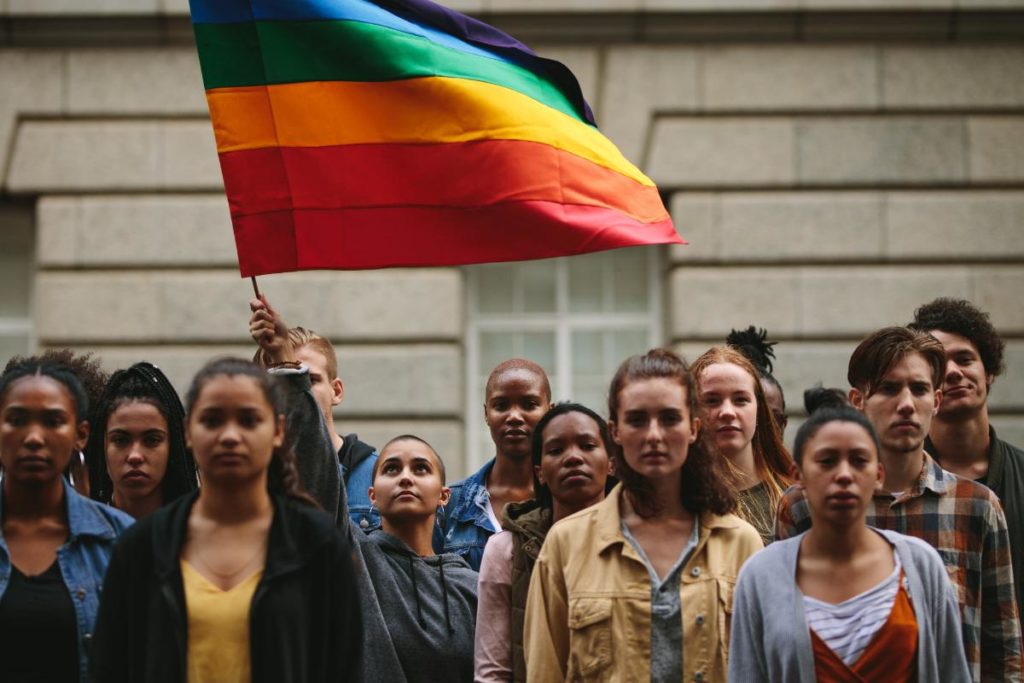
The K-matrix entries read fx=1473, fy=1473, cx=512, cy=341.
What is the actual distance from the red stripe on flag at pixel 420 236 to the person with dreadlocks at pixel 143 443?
614 mm

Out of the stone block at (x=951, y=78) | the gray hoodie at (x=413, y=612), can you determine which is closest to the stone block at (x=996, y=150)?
the stone block at (x=951, y=78)

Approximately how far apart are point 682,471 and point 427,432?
5889 millimetres

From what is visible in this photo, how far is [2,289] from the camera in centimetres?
1170

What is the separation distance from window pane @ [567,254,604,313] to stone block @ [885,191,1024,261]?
2227 mm

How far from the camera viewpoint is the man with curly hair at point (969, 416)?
632 centimetres

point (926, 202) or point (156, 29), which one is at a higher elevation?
point (156, 29)

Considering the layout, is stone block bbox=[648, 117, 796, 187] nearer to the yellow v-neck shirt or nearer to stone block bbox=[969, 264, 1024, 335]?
stone block bbox=[969, 264, 1024, 335]

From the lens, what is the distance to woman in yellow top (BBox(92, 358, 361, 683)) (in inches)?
174

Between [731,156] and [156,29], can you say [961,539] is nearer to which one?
[731,156]

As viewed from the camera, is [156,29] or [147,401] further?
[156,29]

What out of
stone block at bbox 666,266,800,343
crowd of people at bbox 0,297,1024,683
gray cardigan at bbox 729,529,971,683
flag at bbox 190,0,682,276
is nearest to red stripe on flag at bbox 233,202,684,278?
flag at bbox 190,0,682,276

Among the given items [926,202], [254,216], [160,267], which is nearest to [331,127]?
[254,216]

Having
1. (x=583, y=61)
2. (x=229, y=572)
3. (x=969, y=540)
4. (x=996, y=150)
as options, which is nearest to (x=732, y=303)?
(x=583, y=61)

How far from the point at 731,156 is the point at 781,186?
444 millimetres
